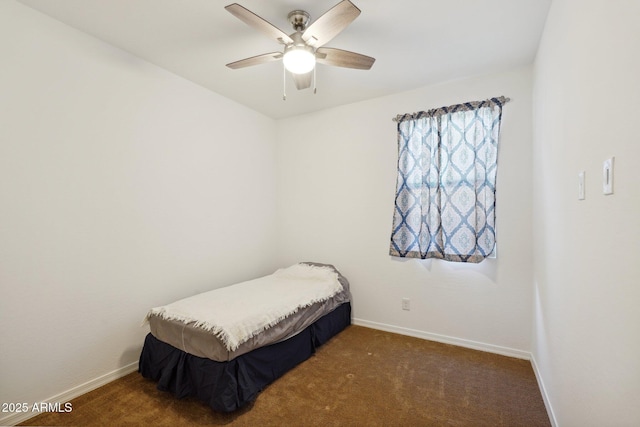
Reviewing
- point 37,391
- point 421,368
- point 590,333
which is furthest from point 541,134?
point 37,391

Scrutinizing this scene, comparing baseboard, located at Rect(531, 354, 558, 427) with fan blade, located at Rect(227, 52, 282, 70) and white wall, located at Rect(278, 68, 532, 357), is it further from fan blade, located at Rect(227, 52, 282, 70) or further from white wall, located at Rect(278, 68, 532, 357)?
fan blade, located at Rect(227, 52, 282, 70)

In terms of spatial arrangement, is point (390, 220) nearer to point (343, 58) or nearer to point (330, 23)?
point (343, 58)

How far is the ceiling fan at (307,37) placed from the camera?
1592 millimetres

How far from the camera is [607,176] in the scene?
0.98 metres

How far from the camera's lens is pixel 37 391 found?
1.87m

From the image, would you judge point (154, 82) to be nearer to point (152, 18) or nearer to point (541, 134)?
point (152, 18)

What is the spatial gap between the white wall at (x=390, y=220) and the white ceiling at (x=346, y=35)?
0.36m

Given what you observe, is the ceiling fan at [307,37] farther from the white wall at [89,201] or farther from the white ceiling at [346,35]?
the white wall at [89,201]

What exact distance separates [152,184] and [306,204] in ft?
5.70

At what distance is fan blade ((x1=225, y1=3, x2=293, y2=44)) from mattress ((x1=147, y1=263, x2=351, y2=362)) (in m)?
1.87

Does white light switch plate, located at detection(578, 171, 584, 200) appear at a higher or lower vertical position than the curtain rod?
lower

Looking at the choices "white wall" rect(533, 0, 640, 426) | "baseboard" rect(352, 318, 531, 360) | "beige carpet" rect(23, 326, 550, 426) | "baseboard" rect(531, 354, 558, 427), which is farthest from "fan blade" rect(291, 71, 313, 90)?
"baseboard" rect(531, 354, 558, 427)

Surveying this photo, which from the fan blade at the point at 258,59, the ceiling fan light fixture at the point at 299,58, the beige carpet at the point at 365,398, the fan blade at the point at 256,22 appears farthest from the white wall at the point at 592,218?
the fan blade at the point at 258,59

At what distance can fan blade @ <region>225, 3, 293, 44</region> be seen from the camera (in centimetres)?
156
